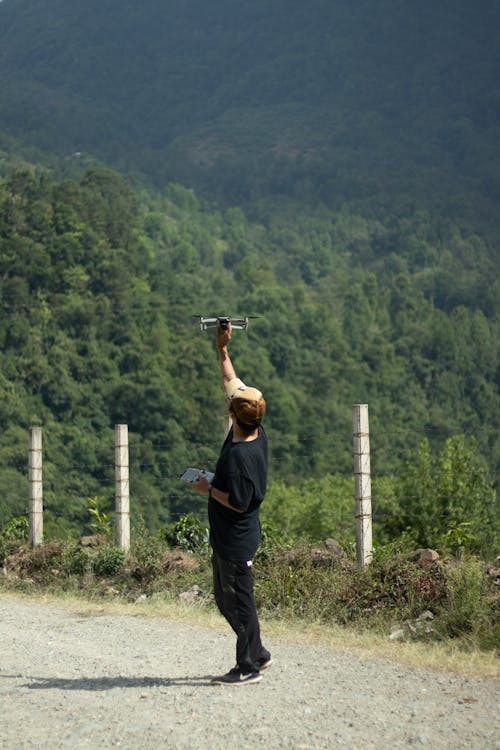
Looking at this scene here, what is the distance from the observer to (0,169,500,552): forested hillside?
59.0 m

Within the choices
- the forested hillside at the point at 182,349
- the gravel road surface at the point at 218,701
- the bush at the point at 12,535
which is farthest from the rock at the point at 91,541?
the forested hillside at the point at 182,349

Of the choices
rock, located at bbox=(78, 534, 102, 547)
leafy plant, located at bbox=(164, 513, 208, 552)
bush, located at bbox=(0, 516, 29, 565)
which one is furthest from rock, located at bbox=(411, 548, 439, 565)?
bush, located at bbox=(0, 516, 29, 565)

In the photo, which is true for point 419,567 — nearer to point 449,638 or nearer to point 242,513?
point 449,638

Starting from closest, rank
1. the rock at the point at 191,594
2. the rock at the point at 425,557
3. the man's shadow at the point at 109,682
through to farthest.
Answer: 1. the man's shadow at the point at 109,682
2. the rock at the point at 425,557
3. the rock at the point at 191,594

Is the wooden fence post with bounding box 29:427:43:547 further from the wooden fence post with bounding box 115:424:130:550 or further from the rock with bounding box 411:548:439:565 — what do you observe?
the rock with bounding box 411:548:439:565

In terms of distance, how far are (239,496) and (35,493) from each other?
Answer: 6.21m

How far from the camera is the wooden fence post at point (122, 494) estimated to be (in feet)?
34.7

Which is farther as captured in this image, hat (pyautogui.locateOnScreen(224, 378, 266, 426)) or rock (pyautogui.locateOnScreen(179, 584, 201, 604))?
rock (pyautogui.locateOnScreen(179, 584, 201, 604))

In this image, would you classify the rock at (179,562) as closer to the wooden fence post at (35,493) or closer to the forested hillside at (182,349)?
the wooden fence post at (35,493)

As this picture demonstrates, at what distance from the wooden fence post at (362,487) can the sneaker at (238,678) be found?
9.64 ft

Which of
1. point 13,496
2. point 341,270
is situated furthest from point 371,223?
point 13,496

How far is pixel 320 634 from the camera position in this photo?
762cm

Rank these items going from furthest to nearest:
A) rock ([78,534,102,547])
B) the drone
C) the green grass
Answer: rock ([78,534,102,547])
the green grass
the drone

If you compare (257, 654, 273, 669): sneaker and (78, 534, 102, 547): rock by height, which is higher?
(78, 534, 102, 547): rock
